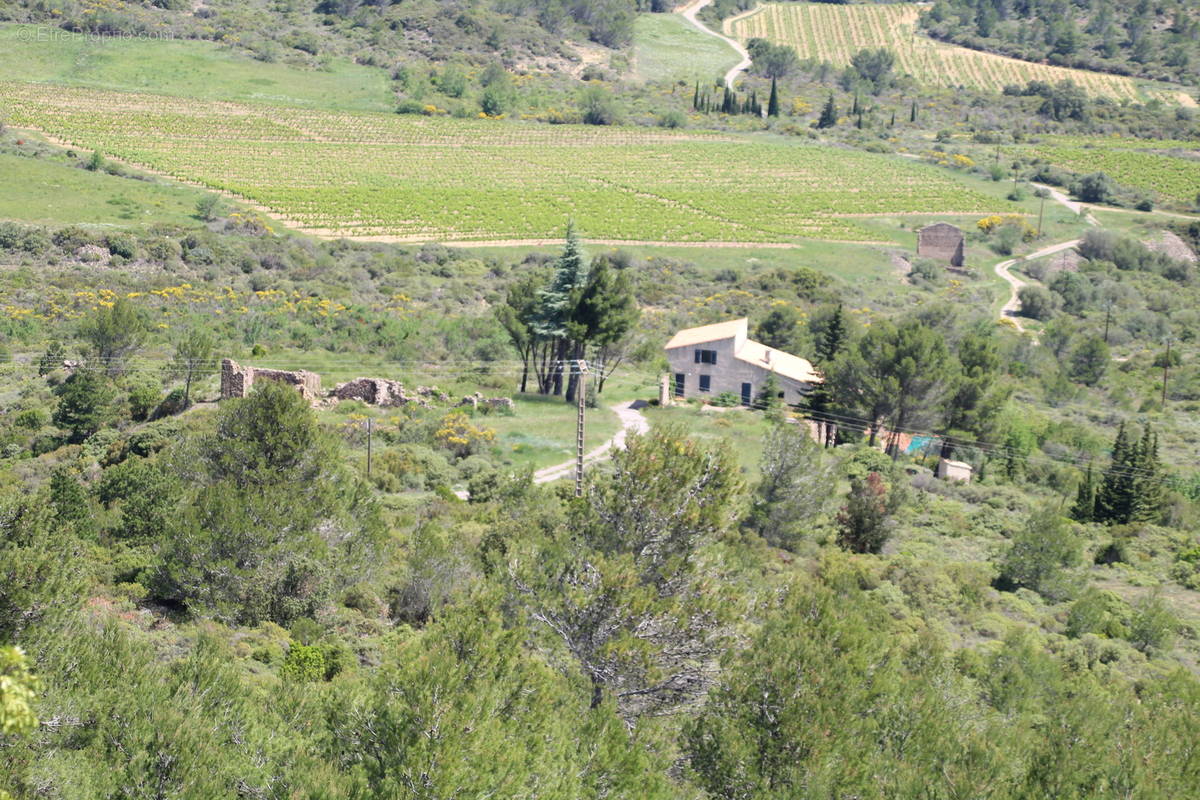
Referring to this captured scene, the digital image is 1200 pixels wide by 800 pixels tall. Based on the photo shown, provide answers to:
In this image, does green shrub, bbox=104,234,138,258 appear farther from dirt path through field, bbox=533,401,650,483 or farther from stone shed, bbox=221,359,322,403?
dirt path through field, bbox=533,401,650,483

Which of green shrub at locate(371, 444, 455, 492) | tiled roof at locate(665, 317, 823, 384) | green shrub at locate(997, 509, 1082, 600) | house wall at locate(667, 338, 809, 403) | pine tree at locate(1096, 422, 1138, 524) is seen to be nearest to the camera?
green shrub at locate(997, 509, 1082, 600)

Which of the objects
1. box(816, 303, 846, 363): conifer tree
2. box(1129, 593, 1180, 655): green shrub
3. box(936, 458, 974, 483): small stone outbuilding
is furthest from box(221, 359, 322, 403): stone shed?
box(1129, 593, 1180, 655): green shrub

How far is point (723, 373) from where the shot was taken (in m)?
56.4

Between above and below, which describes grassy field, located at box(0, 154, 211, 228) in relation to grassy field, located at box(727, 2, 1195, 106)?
below

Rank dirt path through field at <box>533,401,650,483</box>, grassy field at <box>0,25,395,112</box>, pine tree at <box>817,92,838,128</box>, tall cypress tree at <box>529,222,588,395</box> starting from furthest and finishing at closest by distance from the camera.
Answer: pine tree at <box>817,92,838,128</box>
grassy field at <box>0,25,395,112</box>
tall cypress tree at <box>529,222,588,395</box>
dirt path through field at <box>533,401,650,483</box>

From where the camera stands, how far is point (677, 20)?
200 m

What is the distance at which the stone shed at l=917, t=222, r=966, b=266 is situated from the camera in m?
99.5

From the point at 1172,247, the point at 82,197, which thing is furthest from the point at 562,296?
the point at 1172,247

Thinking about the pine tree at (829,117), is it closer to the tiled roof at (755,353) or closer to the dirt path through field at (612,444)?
the tiled roof at (755,353)

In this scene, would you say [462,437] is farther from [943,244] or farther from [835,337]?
[943,244]

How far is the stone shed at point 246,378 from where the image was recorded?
1777 inches

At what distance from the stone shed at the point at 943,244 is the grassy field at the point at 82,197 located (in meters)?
56.6

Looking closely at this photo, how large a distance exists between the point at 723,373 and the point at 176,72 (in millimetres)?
92040

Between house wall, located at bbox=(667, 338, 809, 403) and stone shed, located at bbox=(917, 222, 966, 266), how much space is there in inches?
1904
